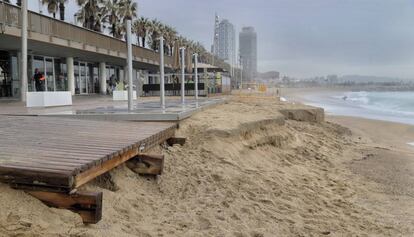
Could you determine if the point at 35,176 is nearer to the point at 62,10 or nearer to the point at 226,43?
the point at 62,10

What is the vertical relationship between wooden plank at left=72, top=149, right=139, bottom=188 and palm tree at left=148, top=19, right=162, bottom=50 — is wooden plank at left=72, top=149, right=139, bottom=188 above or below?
below

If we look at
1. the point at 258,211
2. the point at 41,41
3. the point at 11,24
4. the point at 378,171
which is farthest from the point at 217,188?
the point at 41,41

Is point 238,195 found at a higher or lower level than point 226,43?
lower

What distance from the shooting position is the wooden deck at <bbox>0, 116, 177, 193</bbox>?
4223mm

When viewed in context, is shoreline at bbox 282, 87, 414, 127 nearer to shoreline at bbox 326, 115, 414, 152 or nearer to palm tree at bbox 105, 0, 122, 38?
shoreline at bbox 326, 115, 414, 152

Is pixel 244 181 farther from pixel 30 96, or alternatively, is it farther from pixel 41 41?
Result: pixel 41 41

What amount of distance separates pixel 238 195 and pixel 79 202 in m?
3.10

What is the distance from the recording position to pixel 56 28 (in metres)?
22.2

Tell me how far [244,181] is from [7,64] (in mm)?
20252

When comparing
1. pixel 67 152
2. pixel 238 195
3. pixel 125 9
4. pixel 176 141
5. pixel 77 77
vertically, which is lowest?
pixel 238 195

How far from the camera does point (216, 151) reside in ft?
28.8

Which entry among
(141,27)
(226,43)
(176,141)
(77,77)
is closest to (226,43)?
(226,43)

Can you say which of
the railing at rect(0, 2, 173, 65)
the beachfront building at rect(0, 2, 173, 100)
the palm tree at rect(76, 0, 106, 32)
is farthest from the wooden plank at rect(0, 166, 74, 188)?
the palm tree at rect(76, 0, 106, 32)

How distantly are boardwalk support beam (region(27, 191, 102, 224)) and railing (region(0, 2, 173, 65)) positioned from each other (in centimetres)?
1596
